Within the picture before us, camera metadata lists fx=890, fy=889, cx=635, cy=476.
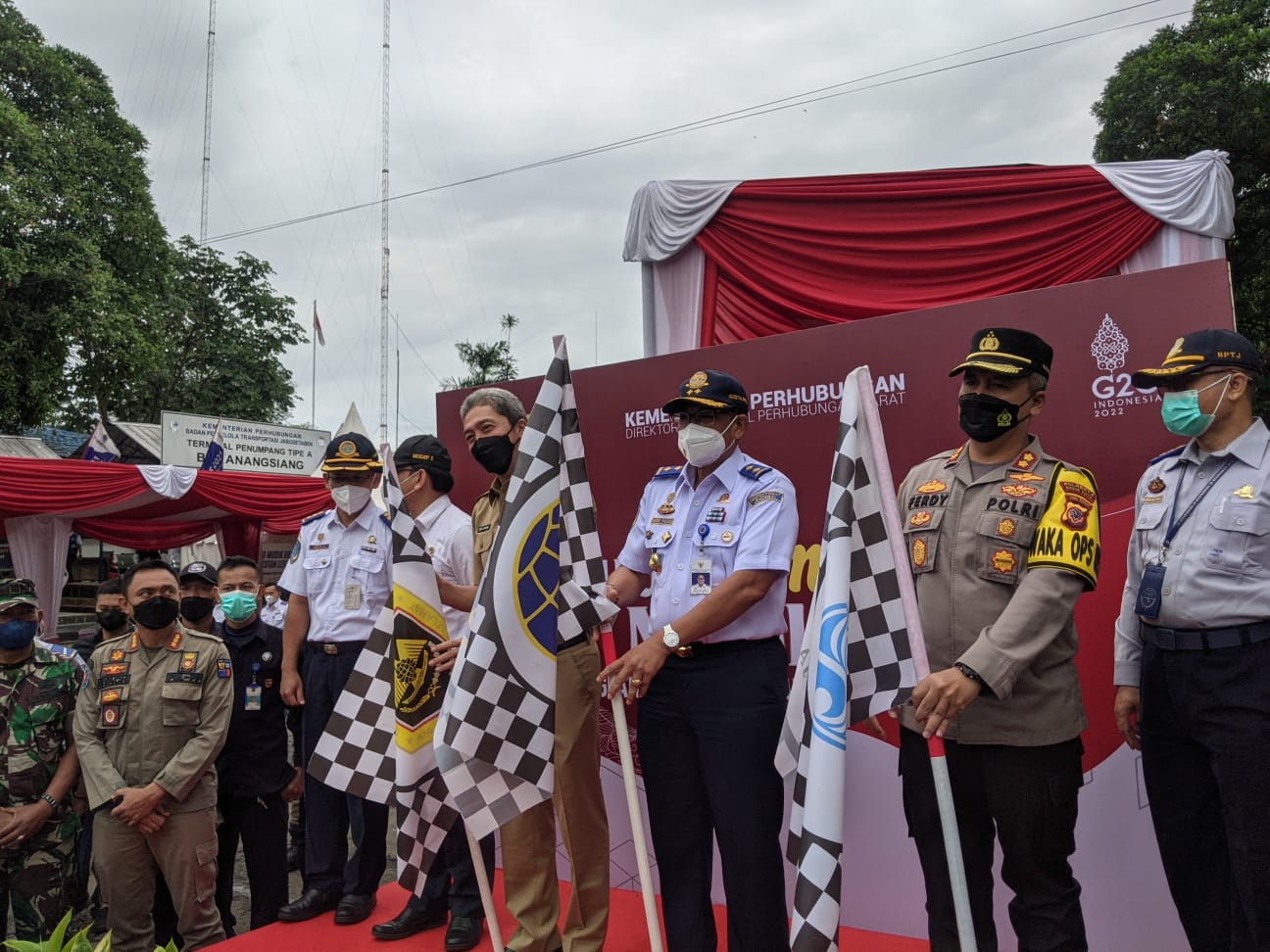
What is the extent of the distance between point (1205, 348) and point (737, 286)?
7.32 feet

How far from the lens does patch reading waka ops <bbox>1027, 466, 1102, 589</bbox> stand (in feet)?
6.59

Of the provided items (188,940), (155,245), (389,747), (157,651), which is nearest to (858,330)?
(389,747)

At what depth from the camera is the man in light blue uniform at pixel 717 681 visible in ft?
7.84

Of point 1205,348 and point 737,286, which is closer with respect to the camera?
point 1205,348

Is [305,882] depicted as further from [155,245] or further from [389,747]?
[155,245]

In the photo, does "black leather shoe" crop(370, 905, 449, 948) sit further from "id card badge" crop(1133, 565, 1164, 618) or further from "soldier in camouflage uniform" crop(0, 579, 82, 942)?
"id card badge" crop(1133, 565, 1164, 618)

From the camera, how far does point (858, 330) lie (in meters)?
3.20

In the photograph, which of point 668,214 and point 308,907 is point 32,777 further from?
point 668,214

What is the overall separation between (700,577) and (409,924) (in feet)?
5.56

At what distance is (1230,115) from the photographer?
12.1 meters

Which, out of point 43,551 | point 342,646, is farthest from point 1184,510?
point 43,551

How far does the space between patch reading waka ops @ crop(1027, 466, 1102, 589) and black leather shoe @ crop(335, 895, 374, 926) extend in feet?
8.66

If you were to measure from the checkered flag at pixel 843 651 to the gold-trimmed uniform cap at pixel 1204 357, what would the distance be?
2.34 feet

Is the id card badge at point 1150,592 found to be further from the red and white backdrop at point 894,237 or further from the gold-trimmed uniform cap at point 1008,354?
the red and white backdrop at point 894,237
